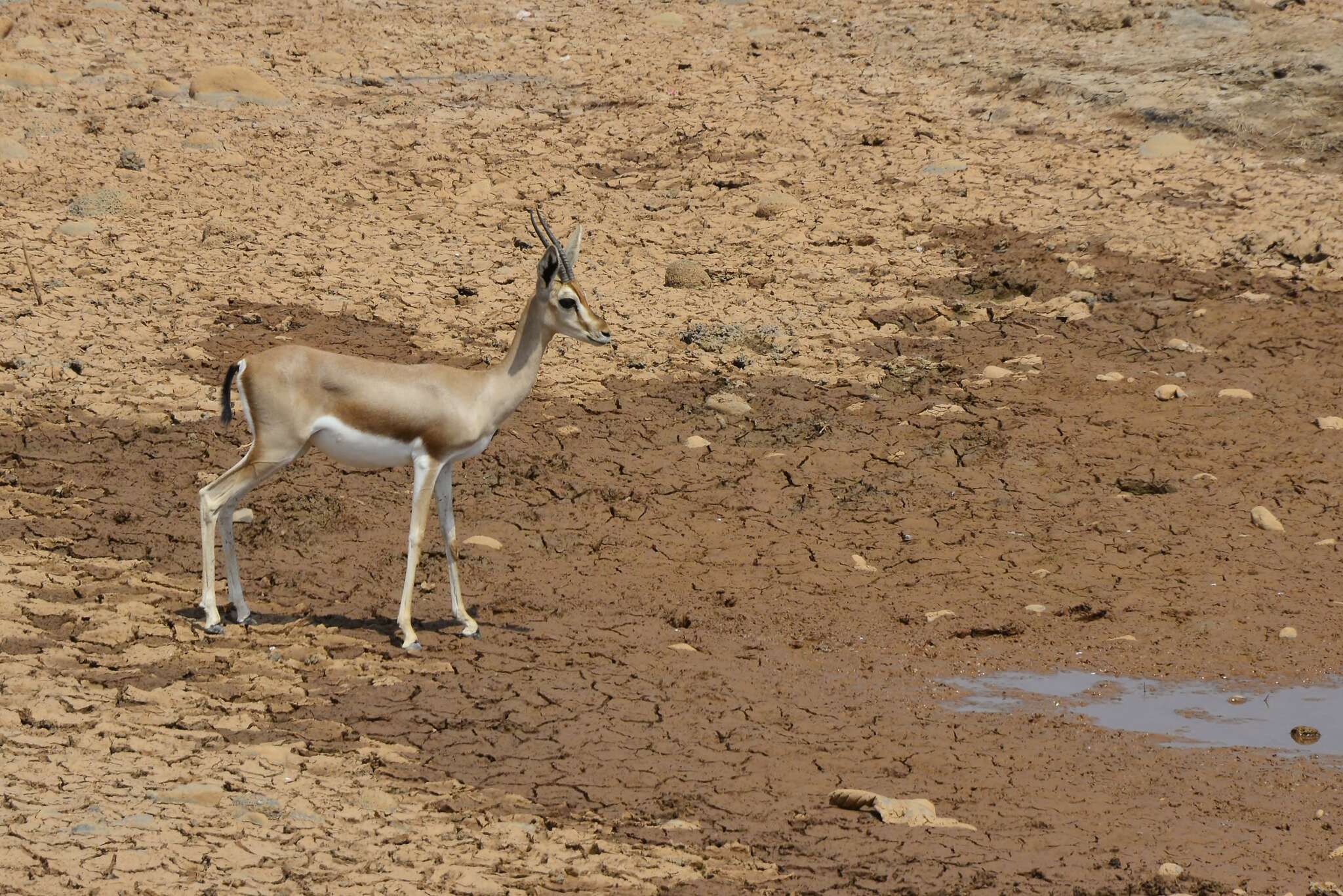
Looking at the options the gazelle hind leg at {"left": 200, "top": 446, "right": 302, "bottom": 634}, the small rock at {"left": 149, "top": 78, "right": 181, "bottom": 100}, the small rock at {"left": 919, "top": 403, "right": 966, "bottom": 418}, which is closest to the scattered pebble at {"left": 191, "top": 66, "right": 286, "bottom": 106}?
the small rock at {"left": 149, "top": 78, "right": 181, "bottom": 100}

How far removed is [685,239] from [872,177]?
255 centimetres

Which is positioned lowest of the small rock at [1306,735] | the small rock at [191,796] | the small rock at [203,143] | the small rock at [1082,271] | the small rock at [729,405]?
the small rock at [1306,735]

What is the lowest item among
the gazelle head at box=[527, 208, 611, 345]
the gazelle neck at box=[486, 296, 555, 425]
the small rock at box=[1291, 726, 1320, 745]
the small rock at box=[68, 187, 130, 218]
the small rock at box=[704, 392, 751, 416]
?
the small rock at box=[1291, 726, 1320, 745]

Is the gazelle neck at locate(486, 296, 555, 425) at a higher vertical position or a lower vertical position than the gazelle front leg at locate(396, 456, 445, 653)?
higher

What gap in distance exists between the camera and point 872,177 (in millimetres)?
17406

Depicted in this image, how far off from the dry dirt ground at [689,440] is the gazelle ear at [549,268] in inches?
84.3

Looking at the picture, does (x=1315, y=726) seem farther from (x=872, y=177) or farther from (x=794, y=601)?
(x=872, y=177)

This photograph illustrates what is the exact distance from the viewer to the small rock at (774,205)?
16641 mm

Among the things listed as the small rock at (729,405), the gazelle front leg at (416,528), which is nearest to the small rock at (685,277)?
the small rock at (729,405)

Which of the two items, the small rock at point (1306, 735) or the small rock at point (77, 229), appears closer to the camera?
the small rock at point (1306, 735)

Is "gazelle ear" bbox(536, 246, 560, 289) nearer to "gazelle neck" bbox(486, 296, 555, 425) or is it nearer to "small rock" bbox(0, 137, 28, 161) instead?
"gazelle neck" bbox(486, 296, 555, 425)

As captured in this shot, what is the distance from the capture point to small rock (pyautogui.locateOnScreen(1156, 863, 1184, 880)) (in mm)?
6902

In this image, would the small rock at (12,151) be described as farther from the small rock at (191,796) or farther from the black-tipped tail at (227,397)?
the small rock at (191,796)

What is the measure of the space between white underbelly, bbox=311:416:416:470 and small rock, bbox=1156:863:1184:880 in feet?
15.1
